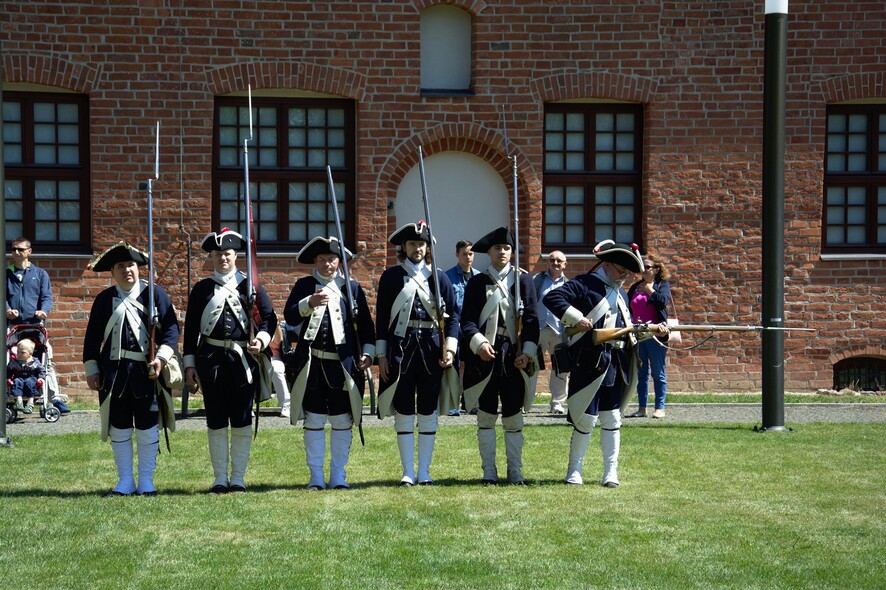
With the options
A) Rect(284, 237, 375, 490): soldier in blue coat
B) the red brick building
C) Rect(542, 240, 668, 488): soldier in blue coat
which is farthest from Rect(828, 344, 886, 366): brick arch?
Rect(284, 237, 375, 490): soldier in blue coat

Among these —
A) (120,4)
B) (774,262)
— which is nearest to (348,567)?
(774,262)

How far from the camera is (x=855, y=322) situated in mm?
18875

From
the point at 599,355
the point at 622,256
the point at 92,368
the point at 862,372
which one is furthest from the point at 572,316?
the point at 862,372

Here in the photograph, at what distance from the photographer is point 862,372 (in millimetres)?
19156

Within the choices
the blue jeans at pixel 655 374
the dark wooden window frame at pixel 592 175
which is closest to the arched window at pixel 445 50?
the dark wooden window frame at pixel 592 175

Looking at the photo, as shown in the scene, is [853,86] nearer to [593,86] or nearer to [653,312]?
[593,86]

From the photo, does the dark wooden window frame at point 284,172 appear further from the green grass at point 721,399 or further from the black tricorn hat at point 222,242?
the black tricorn hat at point 222,242

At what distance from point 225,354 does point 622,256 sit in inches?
125

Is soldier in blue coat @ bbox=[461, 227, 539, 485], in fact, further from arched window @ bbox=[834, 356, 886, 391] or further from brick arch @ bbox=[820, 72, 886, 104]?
arched window @ bbox=[834, 356, 886, 391]

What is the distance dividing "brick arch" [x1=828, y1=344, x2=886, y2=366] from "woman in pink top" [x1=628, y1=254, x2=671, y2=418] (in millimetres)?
4178

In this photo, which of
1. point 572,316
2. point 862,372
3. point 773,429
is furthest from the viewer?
point 862,372

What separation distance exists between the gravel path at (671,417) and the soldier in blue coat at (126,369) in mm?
3872

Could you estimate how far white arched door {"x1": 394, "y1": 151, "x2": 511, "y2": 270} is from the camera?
18.3 m

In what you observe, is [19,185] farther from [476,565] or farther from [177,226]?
[476,565]
